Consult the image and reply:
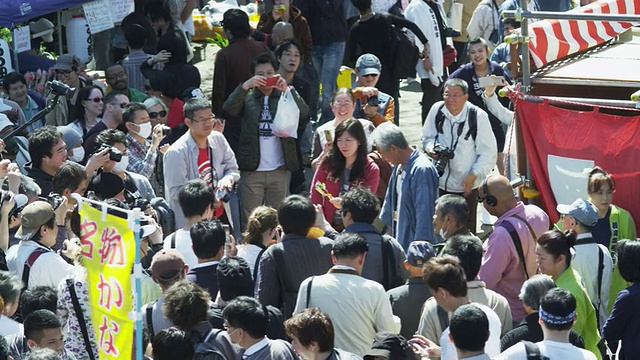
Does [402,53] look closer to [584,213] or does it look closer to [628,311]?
[584,213]

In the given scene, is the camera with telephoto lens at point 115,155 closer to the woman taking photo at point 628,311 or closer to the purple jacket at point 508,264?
the purple jacket at point 508,264

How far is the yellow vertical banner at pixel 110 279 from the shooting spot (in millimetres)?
5598

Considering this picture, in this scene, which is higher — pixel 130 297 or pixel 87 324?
pixel 130 297

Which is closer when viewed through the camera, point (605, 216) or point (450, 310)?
point (450, 310)

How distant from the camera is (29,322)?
20.2 feet

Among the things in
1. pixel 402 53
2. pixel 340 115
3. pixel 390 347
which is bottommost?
pixel 390 347

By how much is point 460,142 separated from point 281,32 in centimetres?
373

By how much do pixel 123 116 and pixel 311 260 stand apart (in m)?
3.15

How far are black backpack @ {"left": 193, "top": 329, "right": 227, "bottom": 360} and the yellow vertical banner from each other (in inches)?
18.1

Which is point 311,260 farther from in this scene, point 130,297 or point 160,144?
point 160,144

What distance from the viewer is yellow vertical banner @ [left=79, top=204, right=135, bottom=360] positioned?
560cm

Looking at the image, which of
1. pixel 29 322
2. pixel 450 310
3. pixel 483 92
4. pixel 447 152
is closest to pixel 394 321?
pixel 450 310

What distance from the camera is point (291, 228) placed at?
7.20 meters

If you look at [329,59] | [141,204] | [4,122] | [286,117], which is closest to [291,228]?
[141,204]
